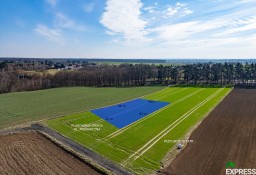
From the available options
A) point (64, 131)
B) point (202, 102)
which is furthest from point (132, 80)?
point (64, 131)

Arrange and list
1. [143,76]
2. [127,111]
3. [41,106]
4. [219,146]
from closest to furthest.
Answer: [219,146]
[127,111]
[41,106]
[143,76]

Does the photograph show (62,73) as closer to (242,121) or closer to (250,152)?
(242,121)

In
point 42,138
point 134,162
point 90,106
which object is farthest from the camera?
point 90,106

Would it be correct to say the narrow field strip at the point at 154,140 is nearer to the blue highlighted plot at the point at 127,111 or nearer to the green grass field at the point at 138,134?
the green grass field at the point at 138,134

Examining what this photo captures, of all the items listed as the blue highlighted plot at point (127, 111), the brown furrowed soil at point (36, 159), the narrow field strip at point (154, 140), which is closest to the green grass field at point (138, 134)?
the narrow field strip at point (154, 140)

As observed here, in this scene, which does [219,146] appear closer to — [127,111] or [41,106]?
[127,111]

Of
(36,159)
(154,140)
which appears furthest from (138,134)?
(36,159)

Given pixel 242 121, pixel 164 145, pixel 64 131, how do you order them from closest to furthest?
pixel 164 145, pixel 64 131, pixel 242 121
